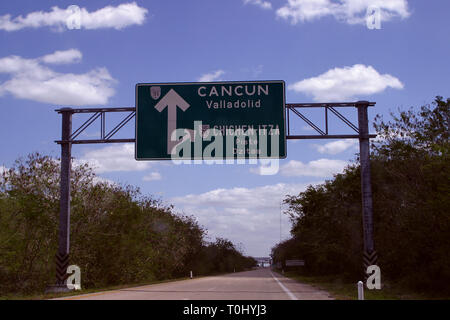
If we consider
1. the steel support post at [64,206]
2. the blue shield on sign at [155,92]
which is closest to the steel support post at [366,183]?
the blue shield on sign at [155,92]

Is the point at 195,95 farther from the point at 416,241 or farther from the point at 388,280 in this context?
the point at 388,280

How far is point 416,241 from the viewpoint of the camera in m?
24.1

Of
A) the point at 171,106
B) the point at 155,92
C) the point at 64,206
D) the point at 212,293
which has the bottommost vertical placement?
the point at 212,293

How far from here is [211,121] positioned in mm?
22984

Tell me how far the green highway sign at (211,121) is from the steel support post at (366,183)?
3.70 meters

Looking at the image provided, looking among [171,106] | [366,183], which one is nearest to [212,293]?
[171,106]

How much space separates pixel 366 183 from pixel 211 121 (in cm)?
722

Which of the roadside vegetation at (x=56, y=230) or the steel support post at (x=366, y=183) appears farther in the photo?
the roadside vegetation at (x=56, y=230)

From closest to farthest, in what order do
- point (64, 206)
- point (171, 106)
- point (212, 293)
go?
point (212, 293) → point (171, 106) → point (64, 206)

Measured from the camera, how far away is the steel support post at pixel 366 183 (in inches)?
938

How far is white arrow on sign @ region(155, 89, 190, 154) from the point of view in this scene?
23.1 metres

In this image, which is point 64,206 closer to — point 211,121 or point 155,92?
point 155,92

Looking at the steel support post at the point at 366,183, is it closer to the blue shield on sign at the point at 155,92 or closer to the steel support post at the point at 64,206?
the blue shield on sign at the point at 155,92

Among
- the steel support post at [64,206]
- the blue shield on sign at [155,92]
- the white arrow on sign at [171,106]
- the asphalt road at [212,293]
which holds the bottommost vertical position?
the asphalt road at [212,293]
